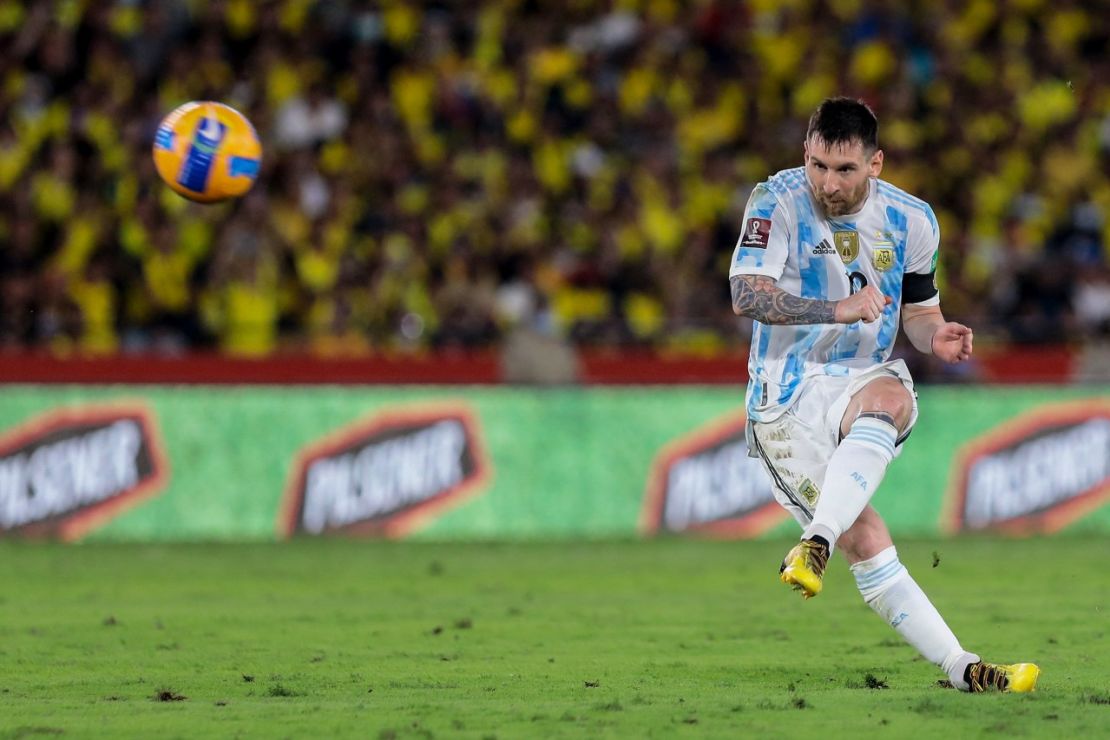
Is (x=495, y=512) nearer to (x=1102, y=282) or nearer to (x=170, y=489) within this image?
(x=170, y=489)

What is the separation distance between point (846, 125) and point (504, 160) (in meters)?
12.2

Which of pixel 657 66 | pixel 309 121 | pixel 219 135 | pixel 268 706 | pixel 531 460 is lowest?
pixel 268 706

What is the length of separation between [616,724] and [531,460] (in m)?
9.50

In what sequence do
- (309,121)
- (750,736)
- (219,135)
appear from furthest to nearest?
(309,121)
(219,135)
(750,736)

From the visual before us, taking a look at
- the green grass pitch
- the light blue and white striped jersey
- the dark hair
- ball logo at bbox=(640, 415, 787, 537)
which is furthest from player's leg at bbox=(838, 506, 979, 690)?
ball logo at bbox=(640, 415, 787, 537)

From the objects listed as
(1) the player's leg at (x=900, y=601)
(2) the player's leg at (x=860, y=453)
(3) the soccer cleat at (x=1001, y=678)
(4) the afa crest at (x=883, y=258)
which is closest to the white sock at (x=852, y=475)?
(2) the player's leg at (x=860, y=453)

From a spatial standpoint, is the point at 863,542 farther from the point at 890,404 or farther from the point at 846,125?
the point at 846,125

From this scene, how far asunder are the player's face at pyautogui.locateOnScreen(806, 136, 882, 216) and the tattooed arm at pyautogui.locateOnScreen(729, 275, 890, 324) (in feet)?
1.22

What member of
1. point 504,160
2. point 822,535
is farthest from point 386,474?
point 822,535

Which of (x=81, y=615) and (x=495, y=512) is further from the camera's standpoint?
(x=495, y=512)

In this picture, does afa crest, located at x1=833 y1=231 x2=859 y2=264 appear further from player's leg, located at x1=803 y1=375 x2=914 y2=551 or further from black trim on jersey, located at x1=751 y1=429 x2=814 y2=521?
black trim on jersey, located at x1=751 y1=429 x2=814 y2=521

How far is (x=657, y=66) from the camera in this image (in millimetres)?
20406

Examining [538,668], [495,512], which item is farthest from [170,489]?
[538,668]

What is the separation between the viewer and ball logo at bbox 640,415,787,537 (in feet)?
51.3
